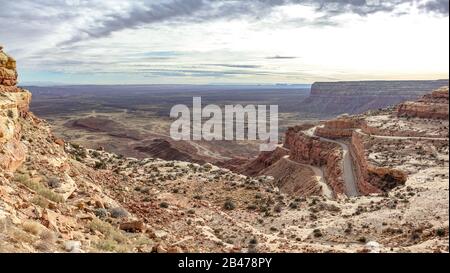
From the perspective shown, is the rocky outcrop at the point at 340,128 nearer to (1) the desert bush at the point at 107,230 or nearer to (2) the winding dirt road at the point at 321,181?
(2) the winding dirt road at the point at 321,181

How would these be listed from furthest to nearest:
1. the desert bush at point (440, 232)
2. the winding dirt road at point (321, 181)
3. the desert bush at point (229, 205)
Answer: the winding dirt road at point (321, 181)
the desert bush at point (229, 205)
the desert bush at point (440, 232)

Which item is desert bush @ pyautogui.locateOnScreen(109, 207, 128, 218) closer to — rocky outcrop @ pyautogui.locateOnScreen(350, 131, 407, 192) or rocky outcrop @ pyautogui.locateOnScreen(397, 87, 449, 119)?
rocky outcrop @ pyautogui.locateOnScreen(350, 131, 407, 192)

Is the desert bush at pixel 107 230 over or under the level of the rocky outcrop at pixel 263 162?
over

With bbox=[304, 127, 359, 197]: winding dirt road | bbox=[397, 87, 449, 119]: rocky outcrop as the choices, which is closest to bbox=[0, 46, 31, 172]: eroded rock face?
bbox=[304, 127, 359, 197]: winding dirt road

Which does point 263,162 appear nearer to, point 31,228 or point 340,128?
point 340,128

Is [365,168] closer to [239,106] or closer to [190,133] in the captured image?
[190,133]

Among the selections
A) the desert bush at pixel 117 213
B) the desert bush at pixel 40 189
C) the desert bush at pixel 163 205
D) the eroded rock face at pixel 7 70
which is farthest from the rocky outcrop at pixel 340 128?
the desert bush at pixel 40 189

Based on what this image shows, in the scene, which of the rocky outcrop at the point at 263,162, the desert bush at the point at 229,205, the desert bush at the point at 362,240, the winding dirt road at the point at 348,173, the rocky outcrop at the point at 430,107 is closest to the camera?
the desert bush at the point at 362,240

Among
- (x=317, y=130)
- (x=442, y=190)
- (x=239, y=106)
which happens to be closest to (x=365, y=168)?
(x=442, y=190)

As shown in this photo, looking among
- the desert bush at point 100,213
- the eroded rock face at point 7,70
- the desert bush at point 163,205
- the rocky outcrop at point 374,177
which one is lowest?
the rocky outcrop at point 374,177

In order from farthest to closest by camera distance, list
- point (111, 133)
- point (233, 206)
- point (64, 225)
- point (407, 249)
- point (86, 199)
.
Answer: point (111, 133), point (233, 206), point (86, 199), point (407, 249), point (64, 225)
